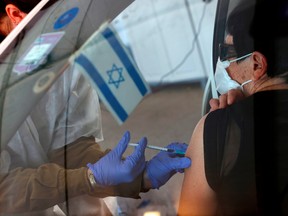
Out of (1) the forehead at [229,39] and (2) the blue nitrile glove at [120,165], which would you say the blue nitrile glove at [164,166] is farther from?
(1) the forehead at [229,39]

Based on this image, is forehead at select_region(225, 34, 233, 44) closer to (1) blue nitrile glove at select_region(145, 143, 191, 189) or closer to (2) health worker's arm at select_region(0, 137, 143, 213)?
(1) blue nitrile glove at select_region(145, 143, 191, 189)

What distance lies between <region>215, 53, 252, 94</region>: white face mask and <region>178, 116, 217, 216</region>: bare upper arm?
156 millimetres

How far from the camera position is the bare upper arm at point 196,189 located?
135 centimetres

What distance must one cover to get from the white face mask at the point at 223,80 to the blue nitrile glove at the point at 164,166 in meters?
0.24

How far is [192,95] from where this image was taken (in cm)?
145

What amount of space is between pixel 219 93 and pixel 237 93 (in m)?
0.06

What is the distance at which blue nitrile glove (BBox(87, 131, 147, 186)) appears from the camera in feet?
4.40

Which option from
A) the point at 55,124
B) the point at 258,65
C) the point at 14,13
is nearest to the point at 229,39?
the point at 258,65

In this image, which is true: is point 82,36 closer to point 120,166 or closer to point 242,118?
point 120,166

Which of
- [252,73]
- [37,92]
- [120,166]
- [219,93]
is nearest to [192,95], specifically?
[219,93]

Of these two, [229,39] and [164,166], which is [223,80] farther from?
[164,166]

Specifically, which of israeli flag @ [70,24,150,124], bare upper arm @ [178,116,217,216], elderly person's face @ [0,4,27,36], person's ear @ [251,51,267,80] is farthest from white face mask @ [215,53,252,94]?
elderly person's face @ [0,4,27,36]

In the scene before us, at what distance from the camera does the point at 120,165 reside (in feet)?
4.40

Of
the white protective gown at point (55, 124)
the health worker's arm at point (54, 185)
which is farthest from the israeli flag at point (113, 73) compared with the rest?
the health worker's arm at point (54, 185)
